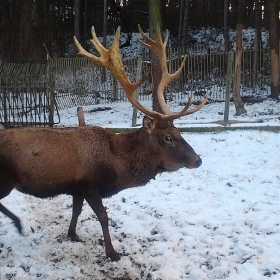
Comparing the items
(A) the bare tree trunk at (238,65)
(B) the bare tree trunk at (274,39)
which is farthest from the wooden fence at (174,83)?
(A) the bare tree trunk at (238,65)

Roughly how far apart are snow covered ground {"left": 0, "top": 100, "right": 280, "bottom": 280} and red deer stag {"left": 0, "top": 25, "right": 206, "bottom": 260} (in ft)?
0.97

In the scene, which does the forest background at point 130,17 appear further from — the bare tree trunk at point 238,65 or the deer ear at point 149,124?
the deer ear at point 149,124

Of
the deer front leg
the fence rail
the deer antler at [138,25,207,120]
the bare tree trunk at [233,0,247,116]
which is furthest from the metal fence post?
the deer front leg

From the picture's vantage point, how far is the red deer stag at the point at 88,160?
4.94 meters

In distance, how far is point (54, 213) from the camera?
20.6ft

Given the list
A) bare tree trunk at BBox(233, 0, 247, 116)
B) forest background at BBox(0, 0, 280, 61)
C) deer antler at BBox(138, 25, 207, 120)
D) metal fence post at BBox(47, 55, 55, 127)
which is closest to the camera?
deer antler at BBox(138, 25, 207, 120)

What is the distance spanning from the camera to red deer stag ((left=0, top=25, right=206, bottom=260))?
16.2 feet

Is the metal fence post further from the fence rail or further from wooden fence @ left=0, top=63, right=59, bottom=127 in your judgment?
the fence rail

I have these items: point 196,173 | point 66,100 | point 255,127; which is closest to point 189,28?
point 66,100

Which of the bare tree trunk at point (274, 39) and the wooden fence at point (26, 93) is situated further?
the bare tree trunk at point (274, 39)

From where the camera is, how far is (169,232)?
18.4 ft

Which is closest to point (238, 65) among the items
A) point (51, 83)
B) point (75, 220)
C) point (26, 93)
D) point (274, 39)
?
point (274, 39)

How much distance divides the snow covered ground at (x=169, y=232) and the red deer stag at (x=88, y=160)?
11.7 inches

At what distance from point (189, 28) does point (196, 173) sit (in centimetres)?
2642
